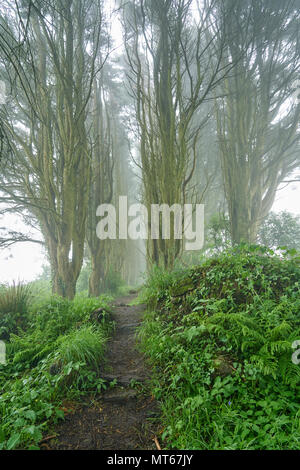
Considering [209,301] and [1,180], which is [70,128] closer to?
[1,180]

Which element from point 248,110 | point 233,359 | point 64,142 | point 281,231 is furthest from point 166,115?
point 281,231

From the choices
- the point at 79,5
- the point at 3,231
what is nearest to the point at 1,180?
the point at 3,231

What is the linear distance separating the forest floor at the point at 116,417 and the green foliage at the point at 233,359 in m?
0.15

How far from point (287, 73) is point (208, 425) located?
338 inches

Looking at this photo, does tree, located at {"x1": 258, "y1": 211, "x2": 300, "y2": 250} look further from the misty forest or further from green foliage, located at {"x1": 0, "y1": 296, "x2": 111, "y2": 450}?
green foliage, located at {"x1": 0, "y1": 296, "x2": 111, "y2": 450}

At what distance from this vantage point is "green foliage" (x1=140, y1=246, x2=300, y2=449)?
153cm

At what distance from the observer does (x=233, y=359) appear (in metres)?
1.96

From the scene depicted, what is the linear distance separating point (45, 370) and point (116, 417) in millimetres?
800

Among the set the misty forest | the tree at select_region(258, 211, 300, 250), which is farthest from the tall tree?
the tree at select_region(258, 211, 300, 250)

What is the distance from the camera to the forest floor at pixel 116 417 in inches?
64.0

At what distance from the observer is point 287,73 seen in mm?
6781

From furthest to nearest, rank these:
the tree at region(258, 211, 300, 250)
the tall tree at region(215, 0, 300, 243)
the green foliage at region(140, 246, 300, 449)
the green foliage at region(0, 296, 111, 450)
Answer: the tree at region(258, 211, 300, 250)
the tall tree at region(215, 0, 300, 243)
the green foliage at region(0, 296, 111, 450)
the green foliage at region(140, 246, 300, 449)

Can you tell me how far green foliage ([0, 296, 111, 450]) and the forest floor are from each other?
114 mm

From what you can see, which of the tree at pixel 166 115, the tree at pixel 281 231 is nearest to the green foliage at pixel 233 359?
the tree at pixel 166 115
